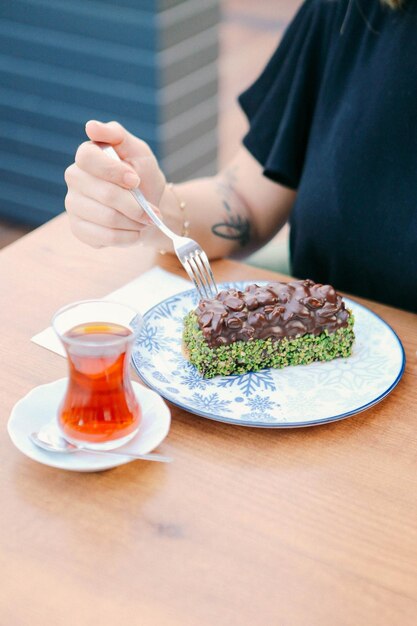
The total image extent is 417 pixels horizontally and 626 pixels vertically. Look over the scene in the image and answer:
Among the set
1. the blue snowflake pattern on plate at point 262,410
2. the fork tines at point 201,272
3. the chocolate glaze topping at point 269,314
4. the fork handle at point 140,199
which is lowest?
the blue snowflake pattern on plate at point 262,410

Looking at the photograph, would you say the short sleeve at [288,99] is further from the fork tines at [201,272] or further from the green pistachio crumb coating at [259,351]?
the green pistachio crumb coating at [259,351]

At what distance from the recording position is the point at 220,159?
3594 millimetres

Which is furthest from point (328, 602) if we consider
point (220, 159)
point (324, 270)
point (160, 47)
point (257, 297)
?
point (220, 159)

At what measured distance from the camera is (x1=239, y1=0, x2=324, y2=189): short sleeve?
1396 mm

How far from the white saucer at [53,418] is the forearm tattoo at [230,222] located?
1.73 feet

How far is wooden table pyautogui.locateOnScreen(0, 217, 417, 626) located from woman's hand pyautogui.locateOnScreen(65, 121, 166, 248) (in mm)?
256

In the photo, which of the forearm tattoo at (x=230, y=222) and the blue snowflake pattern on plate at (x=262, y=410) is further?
the forearm tattoo at (x=230, y=222)

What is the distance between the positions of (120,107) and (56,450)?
2182 millimetres

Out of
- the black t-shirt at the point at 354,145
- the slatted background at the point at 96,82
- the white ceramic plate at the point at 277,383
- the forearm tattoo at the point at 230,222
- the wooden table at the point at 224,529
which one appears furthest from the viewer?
the slatted background at the point at 96,82

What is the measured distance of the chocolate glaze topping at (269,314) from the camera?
3.11ft

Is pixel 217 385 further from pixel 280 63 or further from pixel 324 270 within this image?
pixel 280 63

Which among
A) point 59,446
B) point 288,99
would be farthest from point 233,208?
point 59,446

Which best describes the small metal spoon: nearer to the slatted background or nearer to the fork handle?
the fork handle

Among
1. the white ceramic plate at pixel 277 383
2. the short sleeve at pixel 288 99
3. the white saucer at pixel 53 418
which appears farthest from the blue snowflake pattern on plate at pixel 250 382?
the short sleeve at pixel 288 99
